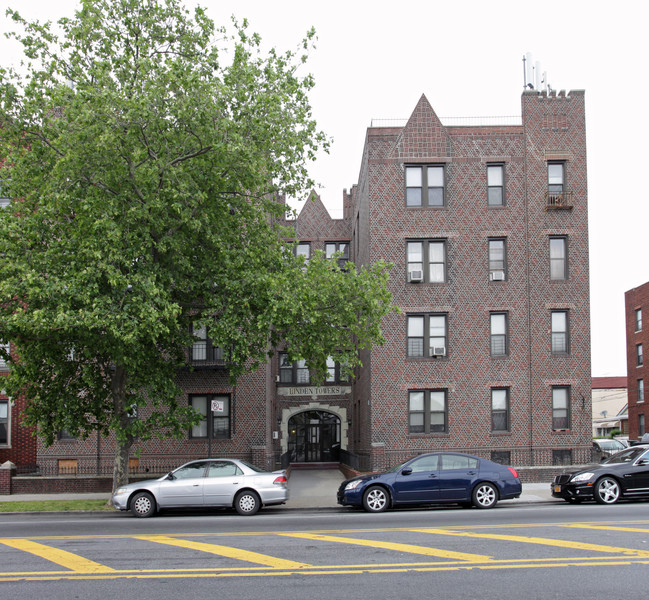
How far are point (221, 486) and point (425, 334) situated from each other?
12.3 m

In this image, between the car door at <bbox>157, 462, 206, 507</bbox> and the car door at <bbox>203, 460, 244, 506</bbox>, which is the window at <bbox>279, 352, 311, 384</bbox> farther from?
the car door at <bbox>157, 462, 206, 507</bbox>

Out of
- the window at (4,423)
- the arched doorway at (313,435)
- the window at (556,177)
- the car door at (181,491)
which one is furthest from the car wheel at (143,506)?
the arched doorway at (313,435)

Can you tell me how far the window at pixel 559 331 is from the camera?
27.8 meters

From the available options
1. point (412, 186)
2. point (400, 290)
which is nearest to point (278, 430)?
point (400, 290)

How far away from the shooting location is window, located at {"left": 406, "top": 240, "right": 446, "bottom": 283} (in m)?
27.9

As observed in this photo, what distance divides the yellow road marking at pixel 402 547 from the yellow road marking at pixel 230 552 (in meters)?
1.63

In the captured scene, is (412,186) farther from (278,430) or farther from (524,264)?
(278,430)

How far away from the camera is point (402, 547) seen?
36.9ft

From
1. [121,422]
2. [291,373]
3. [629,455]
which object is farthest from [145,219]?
[291,373]

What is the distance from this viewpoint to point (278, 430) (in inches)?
1490

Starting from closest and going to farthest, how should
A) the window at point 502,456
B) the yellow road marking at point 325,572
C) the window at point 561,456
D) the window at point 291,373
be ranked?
the yellow road marking at point 325,572 → the window at point 502,456 → the window at point 561,456 → the window at point 291,373

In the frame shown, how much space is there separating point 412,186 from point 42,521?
17.8 metres

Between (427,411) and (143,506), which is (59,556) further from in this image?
(427,411)

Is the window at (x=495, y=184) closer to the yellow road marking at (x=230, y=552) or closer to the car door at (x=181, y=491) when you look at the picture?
the car door at (x=181, y=491)
